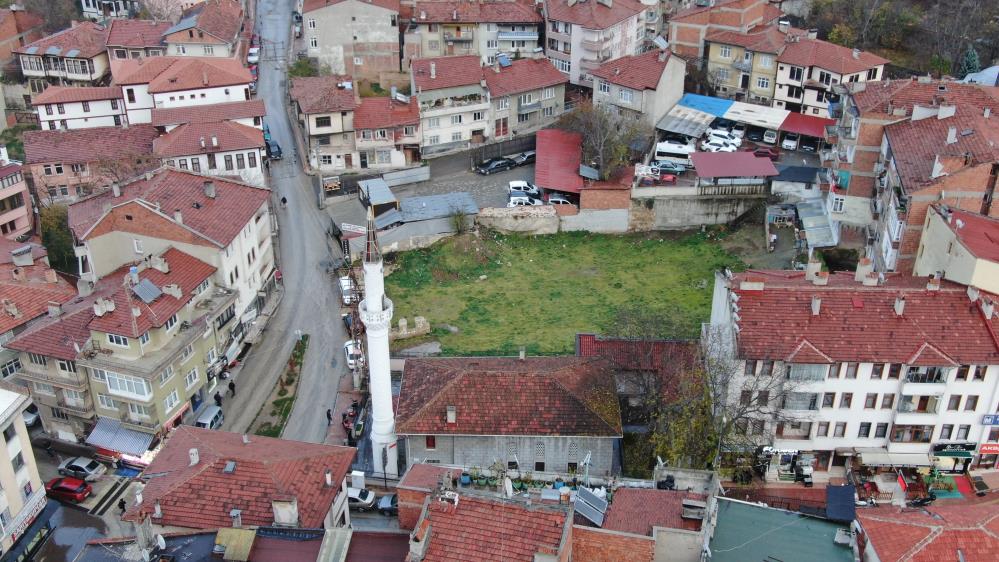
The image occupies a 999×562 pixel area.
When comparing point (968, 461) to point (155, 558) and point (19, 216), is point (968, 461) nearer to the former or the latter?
point (155, 558)

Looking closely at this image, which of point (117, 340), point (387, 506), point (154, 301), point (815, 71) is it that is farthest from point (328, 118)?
point (815, 71)

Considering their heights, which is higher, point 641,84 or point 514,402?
point 641,84

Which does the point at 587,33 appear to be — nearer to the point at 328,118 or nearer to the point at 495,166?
the point at 495,166

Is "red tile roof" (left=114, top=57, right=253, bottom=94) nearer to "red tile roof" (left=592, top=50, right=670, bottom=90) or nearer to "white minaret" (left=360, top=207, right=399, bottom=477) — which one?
"red tile roof" (left=592, top=50, right=670, bottom=90)

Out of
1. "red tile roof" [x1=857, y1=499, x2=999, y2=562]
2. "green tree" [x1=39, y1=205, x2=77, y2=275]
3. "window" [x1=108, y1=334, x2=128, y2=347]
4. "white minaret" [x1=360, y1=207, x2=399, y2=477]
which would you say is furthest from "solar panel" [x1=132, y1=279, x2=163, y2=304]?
"red tile roof" [x1=857, y1=499, x2=999, y2=562]

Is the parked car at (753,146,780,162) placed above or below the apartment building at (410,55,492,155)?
below
